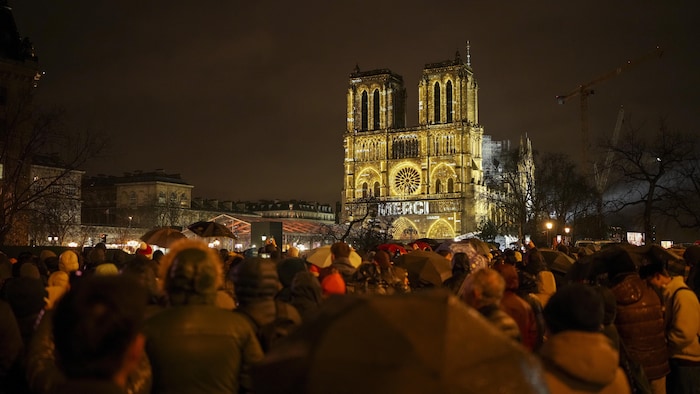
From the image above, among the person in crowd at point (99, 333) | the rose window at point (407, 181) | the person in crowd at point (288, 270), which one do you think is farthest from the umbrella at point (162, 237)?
the rose window at point (407, 181)

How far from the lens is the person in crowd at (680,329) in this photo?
6.29 metres

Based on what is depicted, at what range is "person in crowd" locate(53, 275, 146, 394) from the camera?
7.86 feet

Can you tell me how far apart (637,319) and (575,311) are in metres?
2.78

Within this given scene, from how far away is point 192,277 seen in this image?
3977 mm

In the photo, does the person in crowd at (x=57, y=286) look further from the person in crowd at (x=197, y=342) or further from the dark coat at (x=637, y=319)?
the dark coat at (x=637, y=319)

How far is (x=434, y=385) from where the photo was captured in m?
1.86

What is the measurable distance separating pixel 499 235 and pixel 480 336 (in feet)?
267

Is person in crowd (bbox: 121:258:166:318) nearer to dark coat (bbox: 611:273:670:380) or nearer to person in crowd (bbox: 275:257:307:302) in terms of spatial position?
person in crowd (bbox: 275:257:307:302)

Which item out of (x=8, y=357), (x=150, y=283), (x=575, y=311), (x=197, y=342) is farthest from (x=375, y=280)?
(x=575, y=311)

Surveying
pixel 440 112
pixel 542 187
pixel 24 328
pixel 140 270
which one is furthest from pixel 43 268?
pixel 440 112

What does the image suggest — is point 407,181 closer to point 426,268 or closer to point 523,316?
point 426,268

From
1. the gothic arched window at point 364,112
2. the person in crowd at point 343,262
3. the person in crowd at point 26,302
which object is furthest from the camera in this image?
the gothic arched window at point 364,112

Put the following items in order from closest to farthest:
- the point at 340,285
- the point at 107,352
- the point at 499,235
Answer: the point at 107,352 → the point at 340,285 → the point at 499,235

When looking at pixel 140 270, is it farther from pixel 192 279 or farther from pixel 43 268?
pixel 43 268
